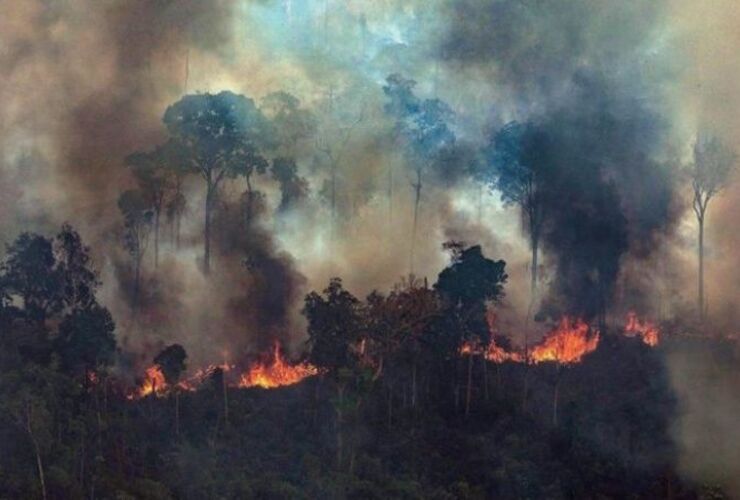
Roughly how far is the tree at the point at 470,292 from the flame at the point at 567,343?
7485 mm

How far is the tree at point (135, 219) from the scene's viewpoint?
76.0 metres

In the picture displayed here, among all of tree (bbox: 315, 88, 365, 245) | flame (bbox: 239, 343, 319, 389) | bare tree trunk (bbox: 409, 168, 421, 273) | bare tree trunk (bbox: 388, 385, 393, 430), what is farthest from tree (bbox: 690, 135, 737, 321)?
flame (bbox: 239, 343, 319, 389)

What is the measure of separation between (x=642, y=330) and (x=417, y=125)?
83.1 feet

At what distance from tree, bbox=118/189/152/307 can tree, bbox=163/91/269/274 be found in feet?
16.8

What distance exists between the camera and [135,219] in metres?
76.2

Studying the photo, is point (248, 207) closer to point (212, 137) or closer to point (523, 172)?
point (212, 137)

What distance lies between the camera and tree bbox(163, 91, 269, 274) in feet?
240

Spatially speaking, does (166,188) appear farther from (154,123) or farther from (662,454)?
(662,454)

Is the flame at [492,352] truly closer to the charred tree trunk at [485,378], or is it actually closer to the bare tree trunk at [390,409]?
the charred tree trunk at [485,378]

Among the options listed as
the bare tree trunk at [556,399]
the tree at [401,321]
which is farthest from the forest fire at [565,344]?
the tree at [401,321]

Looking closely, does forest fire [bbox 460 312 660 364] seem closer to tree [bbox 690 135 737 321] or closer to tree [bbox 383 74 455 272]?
tree [bbox 690 135 737 321]

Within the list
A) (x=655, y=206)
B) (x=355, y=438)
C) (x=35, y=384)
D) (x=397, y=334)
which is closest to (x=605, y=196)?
(x=655, y=206)

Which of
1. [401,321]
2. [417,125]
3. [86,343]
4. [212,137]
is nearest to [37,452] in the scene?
[86,343]

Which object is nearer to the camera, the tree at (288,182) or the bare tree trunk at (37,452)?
the bare tree trunk at (37,452)
